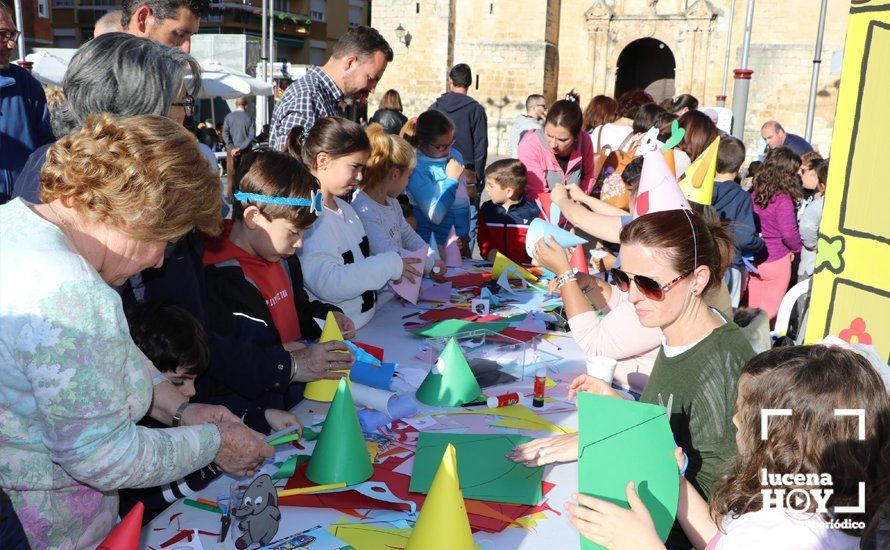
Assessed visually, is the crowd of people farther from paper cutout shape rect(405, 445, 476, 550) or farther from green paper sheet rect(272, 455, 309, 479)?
paper cutout shape rect(405, 445, 476, 550)

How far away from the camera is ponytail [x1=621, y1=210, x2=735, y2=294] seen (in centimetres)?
203

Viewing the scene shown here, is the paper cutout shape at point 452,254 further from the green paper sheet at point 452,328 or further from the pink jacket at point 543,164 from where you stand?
the green paper sheet at point 452,328

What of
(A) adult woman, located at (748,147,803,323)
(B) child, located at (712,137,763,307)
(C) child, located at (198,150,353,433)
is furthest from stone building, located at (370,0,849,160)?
(C) child, located at (198,150,353,433)

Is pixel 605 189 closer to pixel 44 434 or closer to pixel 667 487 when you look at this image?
pixel 667 487

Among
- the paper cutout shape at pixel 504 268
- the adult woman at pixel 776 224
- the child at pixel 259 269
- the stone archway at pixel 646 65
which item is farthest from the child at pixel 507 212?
the stone archway at pixel 646 65

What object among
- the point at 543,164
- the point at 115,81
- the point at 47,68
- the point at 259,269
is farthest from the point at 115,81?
the point at 47,68

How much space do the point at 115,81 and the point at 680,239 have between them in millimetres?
1668

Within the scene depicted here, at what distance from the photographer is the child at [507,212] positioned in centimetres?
469

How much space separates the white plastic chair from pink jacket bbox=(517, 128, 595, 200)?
1894 mm

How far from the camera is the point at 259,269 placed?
2527mm

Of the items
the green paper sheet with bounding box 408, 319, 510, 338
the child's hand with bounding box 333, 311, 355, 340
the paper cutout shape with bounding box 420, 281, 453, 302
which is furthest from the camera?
the paper cutout shape with bounding box 420, 281, 453, 302

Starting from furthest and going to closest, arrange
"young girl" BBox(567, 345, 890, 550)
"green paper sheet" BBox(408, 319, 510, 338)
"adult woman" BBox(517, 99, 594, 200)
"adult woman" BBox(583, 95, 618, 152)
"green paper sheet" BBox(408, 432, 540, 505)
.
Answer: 1. "adult woman" BBox(583, 95, 618, 152)
2. "adult woman" BBox(517, 99, 594, 200)
3. "green paper sheet" BBox(408, 319, 510, 338)
4. "green paper sheet" BBox(408, 432, 540, 505)
5. "young girl" BBox(567, 345, 890, 550)

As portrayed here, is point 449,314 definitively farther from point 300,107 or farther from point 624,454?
point 624,454

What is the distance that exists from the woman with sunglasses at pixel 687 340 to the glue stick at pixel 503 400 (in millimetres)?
324
